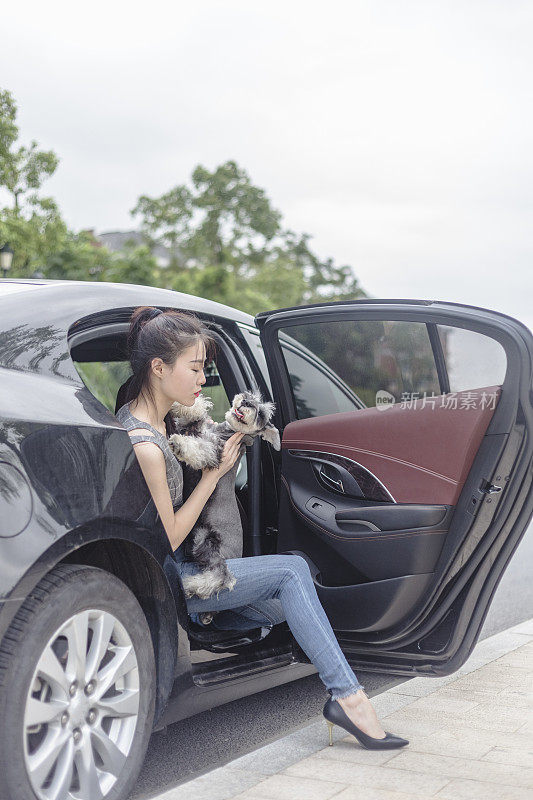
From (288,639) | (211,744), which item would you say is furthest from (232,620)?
(211,744)

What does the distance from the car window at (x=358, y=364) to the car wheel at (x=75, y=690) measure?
1290 mm

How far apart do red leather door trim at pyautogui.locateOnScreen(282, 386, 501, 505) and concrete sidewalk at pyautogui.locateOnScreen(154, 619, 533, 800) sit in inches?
34.3

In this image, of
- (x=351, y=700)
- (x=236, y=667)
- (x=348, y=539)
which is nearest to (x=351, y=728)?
(x=351, y=700)

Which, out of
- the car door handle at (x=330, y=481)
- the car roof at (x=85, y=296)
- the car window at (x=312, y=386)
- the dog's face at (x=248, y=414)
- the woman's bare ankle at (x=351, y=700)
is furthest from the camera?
the car window at (x=312, y=386)

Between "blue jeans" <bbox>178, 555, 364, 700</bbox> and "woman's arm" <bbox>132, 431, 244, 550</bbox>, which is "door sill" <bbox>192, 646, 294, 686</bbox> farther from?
"woman's arm" <bbox>132, 431, 244, 550</bbox>

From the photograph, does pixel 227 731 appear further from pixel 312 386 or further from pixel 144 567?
pixel 312 386

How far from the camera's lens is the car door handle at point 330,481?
12.5 ft

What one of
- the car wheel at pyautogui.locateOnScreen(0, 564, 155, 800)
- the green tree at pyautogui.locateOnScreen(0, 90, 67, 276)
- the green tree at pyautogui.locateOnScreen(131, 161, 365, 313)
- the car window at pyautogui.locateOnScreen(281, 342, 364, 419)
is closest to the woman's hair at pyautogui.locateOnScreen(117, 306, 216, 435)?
the car window at pyautogui.locateOnScreen(281, 342, 364, 419)

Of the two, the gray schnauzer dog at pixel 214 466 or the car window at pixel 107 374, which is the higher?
the car window at pixel 107 374

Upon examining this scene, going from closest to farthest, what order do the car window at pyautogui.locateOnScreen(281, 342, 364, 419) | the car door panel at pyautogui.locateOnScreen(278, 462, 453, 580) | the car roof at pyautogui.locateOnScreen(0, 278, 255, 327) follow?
1. the car roof at pyautogui.locateOnScreen(0, 278, 255, 327)
2. the car door panel at pyautogui.locateOnScreen(278, 462, 453, 580)
3. the car window at pyautogui.locateOnScreen(281, 342, 364, 419)

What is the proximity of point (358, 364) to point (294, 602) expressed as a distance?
3.09 feet

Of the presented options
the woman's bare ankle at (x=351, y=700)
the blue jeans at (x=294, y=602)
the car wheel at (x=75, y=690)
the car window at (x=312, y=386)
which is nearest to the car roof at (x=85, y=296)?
the car window at (x=312, y=386)

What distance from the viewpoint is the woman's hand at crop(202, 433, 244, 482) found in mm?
3545

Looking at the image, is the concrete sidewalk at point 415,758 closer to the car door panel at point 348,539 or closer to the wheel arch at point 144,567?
the wheel arch at point 144,567
